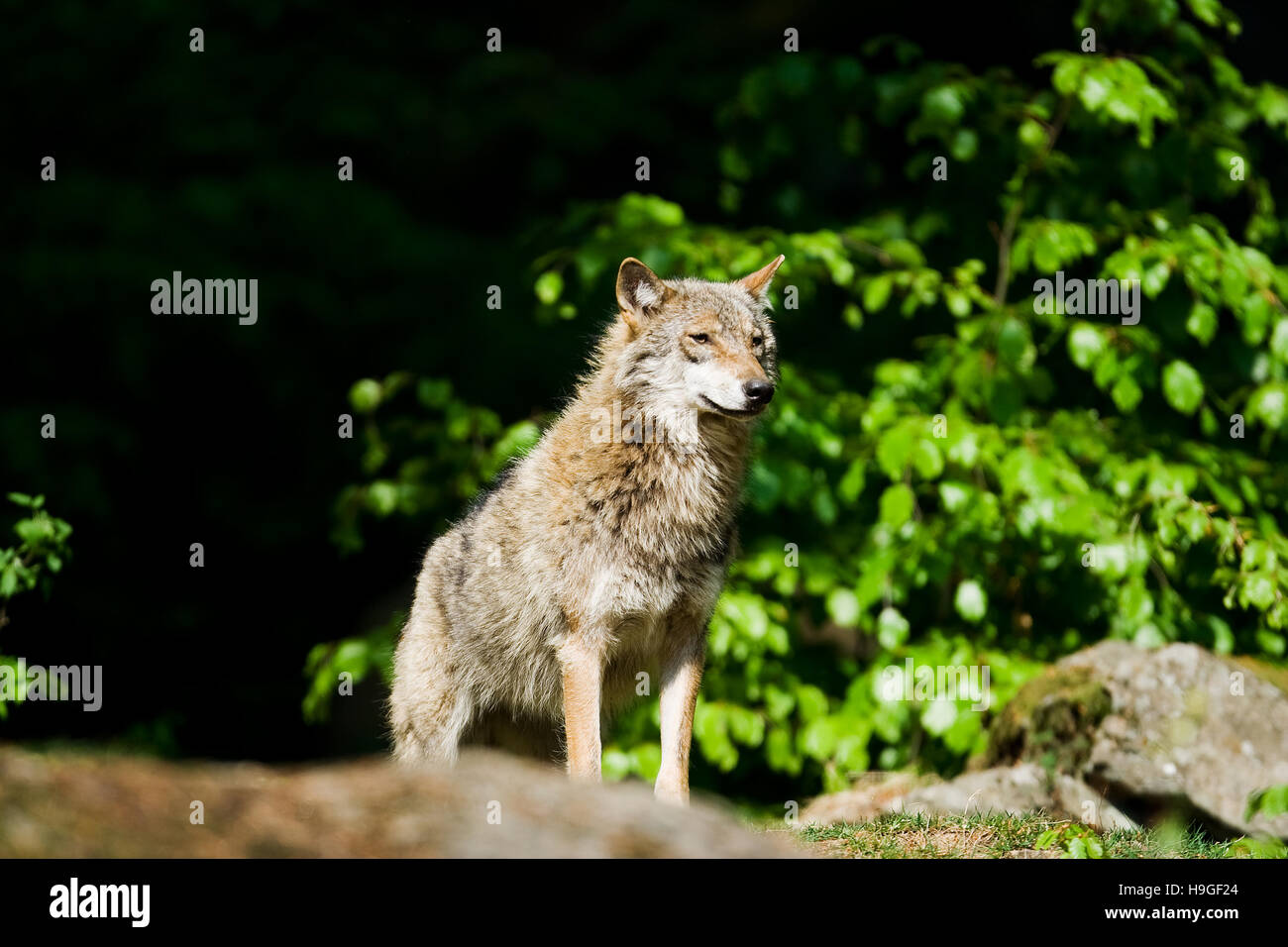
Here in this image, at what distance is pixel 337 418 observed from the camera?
1067cm

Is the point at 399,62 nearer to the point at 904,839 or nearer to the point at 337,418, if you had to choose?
the point at 337,418

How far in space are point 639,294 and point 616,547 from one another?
1.19 meters

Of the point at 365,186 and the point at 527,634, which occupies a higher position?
the point at 365,186

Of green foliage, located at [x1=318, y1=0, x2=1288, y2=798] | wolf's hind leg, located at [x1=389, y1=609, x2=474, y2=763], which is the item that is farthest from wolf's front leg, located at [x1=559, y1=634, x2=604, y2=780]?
green foliage, located at [x1=318, y1=0, x2=1288, y2=798]

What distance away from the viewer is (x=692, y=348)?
5.55m

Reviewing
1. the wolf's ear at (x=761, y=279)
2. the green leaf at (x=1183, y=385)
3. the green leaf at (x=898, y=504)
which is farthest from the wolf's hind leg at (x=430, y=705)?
the green leaf at (x=1183, y=385)

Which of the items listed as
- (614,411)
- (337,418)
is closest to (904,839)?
(614,411)

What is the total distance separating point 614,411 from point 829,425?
97.2 inches

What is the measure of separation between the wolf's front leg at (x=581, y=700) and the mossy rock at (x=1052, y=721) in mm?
2805

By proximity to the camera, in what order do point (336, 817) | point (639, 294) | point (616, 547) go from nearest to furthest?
point (336, 817) → point (616, 547) → point (639, 294)

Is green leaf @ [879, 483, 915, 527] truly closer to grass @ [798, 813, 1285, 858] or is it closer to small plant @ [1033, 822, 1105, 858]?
grass @ [798, 813, 1285, 858]

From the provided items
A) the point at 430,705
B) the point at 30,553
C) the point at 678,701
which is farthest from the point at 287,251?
the point at 678,701

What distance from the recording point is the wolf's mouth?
538 centimetres

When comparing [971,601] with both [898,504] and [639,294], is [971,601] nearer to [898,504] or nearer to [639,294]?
[898,504]
